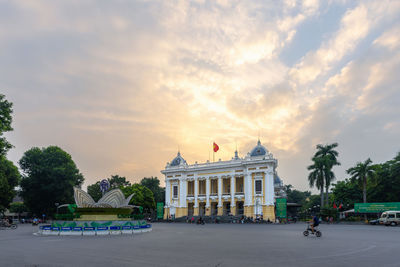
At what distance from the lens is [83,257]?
1373 cm

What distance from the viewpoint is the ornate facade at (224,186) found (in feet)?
207

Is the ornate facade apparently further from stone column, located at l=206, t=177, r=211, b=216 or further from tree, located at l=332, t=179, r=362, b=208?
tree, located at l=332, t=179, r=362, b=208

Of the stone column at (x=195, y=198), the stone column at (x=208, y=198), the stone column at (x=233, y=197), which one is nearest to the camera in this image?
the stone column at (x=233, y=197)

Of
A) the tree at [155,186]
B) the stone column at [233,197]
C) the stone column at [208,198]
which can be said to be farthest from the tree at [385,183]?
the tree at [155,186]

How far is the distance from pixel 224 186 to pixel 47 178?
3477 centimetres

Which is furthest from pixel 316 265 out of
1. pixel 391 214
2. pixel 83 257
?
pixel 391 214

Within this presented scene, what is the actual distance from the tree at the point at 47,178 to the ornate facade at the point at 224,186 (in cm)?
2150

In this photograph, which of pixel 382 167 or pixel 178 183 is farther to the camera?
pixel 178 183

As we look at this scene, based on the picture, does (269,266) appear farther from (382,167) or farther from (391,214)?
(382,167)

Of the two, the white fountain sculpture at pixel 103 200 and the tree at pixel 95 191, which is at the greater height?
the tree at pixel 95 191

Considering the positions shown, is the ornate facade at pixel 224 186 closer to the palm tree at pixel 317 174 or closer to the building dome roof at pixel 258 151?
the building dome roof at pixel 258 151

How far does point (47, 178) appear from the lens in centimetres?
5862

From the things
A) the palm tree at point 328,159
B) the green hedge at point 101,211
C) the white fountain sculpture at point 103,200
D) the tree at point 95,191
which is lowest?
the green hedge at point 101,211

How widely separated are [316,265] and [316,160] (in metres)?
50.3
